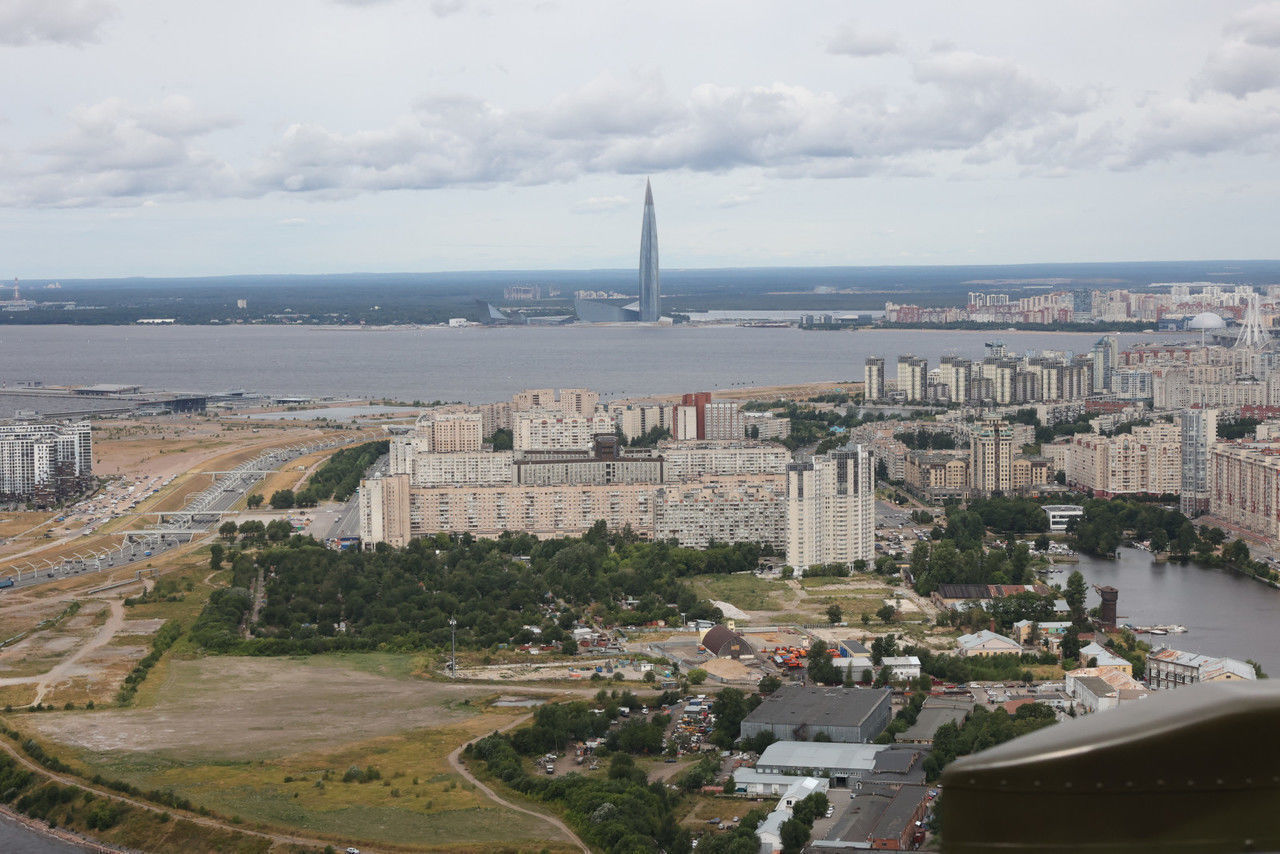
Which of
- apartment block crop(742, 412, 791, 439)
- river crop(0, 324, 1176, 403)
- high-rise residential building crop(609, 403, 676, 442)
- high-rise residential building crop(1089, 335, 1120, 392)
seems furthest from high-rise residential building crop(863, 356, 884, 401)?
high-rise residential building crop(609, 403, 676, 442)

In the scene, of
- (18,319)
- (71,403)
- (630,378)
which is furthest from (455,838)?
(18,319)

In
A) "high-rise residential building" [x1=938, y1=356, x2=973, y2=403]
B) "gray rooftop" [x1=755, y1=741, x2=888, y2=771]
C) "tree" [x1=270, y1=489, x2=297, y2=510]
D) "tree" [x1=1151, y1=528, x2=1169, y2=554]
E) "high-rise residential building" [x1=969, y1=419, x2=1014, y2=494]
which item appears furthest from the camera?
"high-rise residential building" [x1=938, y1=356, x2=973, y2=403]

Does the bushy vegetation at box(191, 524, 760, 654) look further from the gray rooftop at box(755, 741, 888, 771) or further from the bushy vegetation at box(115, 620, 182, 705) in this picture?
the gray rooftop at box(755, 741, 888, 771)

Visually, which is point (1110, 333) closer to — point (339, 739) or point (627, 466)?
point (627, 466)

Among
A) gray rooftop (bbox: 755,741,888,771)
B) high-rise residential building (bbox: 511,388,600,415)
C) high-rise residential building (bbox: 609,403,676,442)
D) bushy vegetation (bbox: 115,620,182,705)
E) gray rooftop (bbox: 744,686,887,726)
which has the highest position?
high-rise residential building (bbox: 511,388,600,415)

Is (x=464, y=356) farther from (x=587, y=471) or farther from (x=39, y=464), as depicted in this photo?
(x=587, y=471)

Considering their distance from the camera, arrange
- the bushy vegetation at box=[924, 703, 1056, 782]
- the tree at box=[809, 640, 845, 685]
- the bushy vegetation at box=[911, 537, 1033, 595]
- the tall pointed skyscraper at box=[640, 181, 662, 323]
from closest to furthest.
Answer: the bushy vegetation at box=[924, 703, 1056, 782] < the tree at box=[809, 640, 845, 685] < the bushy vegetation at box=[911, 537, 1033, 595] < the tall pointed skyscraper at box=[640, 181, 662, 323]

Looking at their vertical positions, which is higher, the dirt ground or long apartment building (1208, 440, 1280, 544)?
long apartment building (1208, 440, 1280, 544)

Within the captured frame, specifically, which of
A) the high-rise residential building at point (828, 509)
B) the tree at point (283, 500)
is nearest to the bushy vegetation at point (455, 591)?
the high-rise residential building at point (828, 509)
